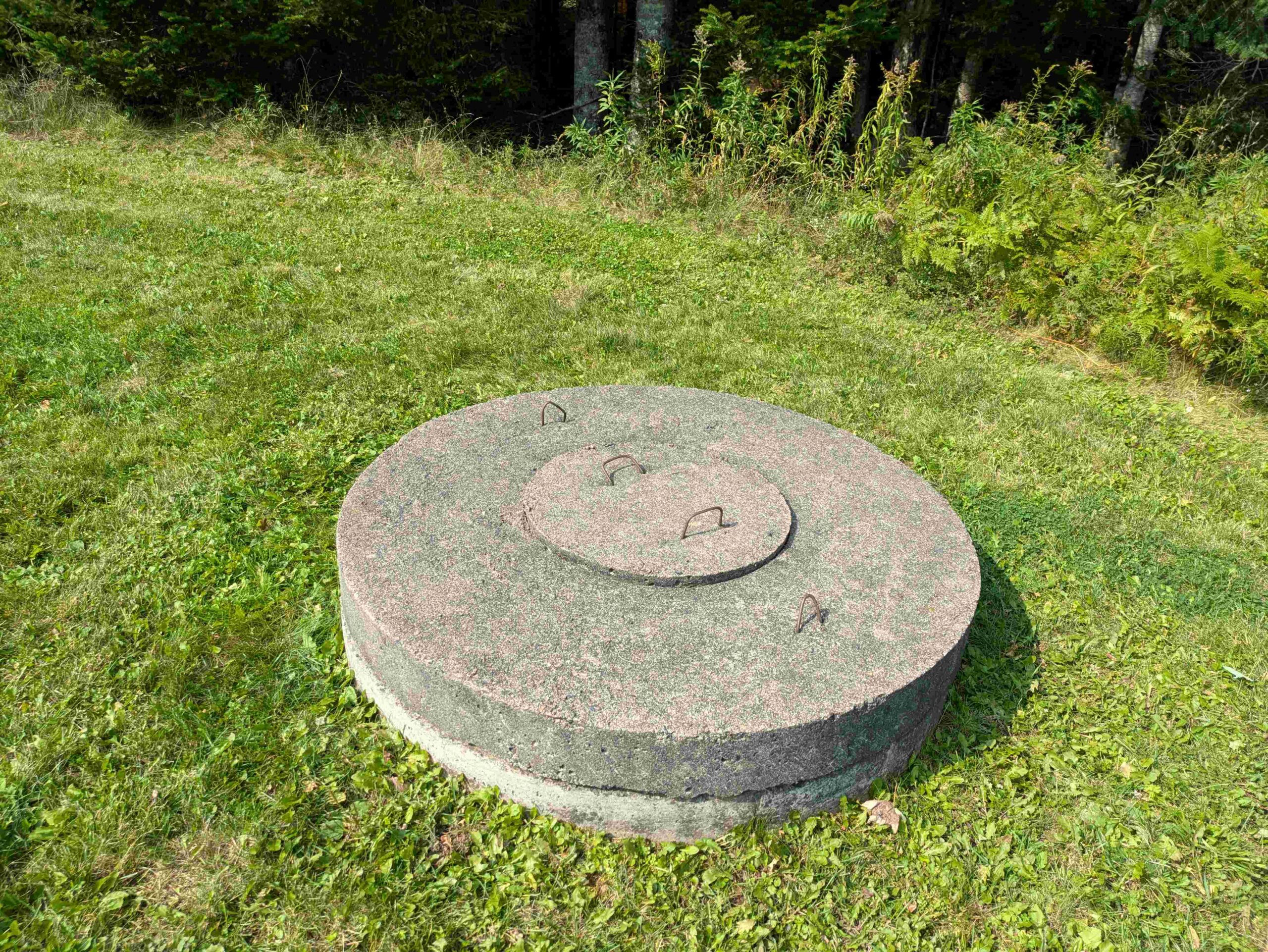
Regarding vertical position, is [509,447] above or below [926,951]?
above

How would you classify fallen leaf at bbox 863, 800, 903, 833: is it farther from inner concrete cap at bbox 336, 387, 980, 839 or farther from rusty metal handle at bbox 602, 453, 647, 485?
rusty metal handle at bbox 602, 453, 647, 485

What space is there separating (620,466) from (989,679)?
5.76ft

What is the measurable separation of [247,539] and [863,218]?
5.88 meters

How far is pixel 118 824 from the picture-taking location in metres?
2.54

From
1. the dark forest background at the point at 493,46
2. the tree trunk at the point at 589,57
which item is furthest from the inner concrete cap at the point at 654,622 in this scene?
the tree trunk at the point at 589,57

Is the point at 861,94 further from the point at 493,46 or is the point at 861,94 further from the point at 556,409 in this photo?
the point at 556,409

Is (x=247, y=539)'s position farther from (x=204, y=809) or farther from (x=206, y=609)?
(x=204, y=809)

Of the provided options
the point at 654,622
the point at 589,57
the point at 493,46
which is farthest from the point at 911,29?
the point at 654,622

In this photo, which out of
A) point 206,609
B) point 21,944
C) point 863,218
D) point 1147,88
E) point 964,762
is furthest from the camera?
point 1147,88

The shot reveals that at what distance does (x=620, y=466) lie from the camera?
3434 mm

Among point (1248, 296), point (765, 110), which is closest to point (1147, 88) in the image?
point (765, 110)

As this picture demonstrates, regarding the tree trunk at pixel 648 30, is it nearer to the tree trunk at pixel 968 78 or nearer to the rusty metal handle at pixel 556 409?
the tree trunk at pixel 968 78

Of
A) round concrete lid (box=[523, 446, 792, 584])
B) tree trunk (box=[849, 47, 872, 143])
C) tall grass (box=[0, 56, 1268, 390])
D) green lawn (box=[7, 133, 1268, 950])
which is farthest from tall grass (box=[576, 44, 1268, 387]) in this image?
round concrete lid (box=[523, 446, 792, 584])

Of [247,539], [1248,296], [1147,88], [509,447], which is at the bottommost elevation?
[247,539]
